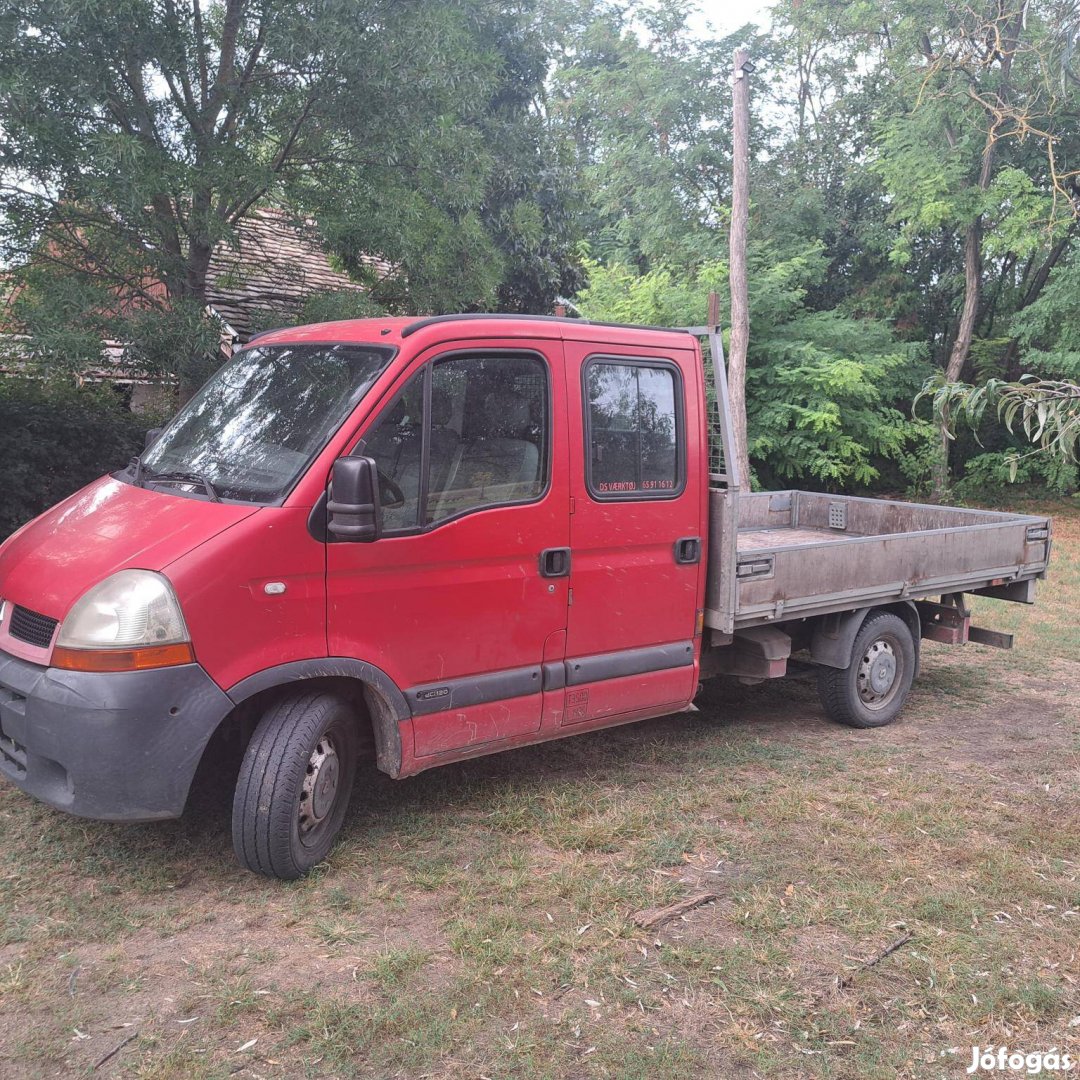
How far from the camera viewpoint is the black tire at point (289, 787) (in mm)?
3990

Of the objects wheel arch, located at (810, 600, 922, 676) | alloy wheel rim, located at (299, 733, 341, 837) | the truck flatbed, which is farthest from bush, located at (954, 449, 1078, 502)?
alloy wheel rim, located at (299, 733, 341, 837)

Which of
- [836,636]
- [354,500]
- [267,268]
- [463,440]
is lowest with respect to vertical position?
[836,636]

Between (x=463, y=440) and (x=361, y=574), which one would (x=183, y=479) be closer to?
(x=361, y=574)

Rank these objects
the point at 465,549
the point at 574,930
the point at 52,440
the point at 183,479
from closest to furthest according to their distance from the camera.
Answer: the point at 574,930, the point at 183,479, the point at 465,549, the point at 52,440

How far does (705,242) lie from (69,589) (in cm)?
1771

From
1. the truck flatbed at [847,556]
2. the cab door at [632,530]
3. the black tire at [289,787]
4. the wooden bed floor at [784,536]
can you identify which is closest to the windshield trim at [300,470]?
the black tire at [289,787]

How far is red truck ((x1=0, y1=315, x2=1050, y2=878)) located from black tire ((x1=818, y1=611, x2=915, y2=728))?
58cm

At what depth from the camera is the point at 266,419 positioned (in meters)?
4.50

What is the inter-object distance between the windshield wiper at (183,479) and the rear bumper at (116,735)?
0.78m

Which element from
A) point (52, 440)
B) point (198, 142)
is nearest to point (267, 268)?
point (198, 142)

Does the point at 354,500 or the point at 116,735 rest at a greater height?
the point at 354,500

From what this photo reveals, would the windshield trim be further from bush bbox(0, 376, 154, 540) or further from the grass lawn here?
bush bbox(0, 376, 154, 540)

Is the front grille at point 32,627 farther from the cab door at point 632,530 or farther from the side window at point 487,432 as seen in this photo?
the cab door at point 632,530

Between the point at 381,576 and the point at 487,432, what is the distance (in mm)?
858
